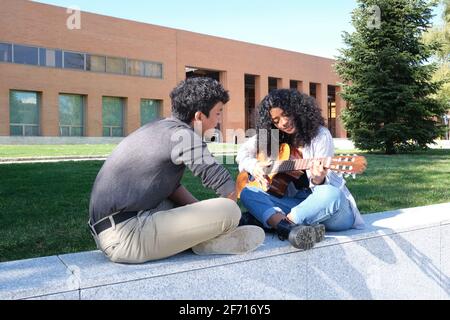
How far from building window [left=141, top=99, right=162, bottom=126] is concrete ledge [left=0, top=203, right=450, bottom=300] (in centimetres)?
3626

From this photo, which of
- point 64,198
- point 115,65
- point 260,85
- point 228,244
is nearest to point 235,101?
point 260,85

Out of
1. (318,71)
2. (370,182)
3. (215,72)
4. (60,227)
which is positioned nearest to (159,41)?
(215,72)

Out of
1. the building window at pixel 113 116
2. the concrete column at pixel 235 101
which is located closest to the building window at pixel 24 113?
the building window at pixel 113 116

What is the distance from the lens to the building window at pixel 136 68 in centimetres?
3762

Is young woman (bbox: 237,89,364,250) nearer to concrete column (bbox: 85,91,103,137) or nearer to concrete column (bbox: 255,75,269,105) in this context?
concrete column (bbox: 85,91,103,137)

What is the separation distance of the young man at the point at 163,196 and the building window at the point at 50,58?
33489mm

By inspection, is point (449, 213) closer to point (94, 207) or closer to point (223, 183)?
point (223, 183)

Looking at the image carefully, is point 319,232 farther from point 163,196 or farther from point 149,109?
point 149,109

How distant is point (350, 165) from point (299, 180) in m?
0.70

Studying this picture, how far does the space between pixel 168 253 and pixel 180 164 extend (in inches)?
19.7

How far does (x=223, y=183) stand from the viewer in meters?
2.67

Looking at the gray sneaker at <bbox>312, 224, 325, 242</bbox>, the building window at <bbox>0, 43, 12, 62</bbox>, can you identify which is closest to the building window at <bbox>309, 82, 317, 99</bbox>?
the building window at <bbox>0, 43, 12, 62</bbox>

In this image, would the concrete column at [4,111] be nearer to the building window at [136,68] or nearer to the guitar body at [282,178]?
the building window at [136,68]

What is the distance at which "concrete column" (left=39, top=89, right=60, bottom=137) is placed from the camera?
33656mm
